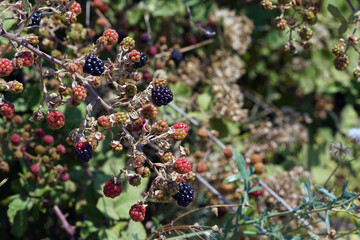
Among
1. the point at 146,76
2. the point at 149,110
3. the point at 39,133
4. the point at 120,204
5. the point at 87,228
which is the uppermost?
the point at 149,110

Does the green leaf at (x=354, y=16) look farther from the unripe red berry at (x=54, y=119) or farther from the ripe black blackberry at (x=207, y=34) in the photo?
the unripe red berry at (x=54, y=119)

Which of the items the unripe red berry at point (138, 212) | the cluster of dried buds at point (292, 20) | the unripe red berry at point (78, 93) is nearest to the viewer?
the unripe red berry at point (78, 93)

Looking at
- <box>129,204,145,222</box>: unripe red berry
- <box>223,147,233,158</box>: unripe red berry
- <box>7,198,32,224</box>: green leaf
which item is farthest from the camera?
<box>223,147,233,158</box>: unripe red berry

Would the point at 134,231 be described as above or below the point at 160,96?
below

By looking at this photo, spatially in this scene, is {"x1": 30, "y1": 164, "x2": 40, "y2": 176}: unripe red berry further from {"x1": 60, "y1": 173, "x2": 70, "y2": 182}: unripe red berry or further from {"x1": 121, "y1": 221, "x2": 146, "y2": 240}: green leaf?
{"x1": 121, "y1": 221, "x2": 146, "y2": 240}: green leaf

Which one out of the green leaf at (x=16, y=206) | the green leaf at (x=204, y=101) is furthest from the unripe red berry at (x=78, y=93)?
the green leaf at (x=204, y=101)

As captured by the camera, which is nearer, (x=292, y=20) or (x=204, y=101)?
(x=292, y=20)

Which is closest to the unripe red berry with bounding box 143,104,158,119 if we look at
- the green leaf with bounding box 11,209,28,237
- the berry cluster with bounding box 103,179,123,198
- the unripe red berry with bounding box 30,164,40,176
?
the berry cluster with bounding box 103,179,123,198

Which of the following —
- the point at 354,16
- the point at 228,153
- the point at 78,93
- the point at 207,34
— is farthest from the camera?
the point at 207,34

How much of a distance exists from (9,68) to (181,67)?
66.2 inches

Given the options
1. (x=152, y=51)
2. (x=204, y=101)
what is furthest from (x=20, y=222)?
(x=204, y=101)

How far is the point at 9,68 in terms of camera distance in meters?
1.52

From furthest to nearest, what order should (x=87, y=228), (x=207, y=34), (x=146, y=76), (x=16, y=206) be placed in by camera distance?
(x=207, y=34)
(x=146, y=76)
(x=87, y=228)
(x=16, y=206)

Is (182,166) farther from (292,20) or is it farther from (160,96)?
(292,20)
